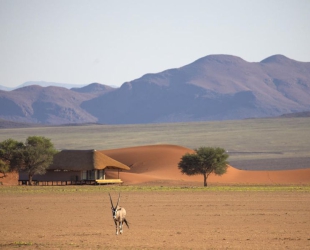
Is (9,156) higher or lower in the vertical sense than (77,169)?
higher

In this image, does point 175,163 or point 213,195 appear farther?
point 175,163

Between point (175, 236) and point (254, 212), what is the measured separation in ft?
27.3

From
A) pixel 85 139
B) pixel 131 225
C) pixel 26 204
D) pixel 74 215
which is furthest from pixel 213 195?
pixel 85 139

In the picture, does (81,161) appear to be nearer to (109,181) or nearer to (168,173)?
(109,181)

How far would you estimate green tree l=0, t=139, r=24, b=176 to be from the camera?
54125 mm

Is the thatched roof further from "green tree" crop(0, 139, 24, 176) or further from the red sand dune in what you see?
"green tree" crop(0, 139, 24, 176)

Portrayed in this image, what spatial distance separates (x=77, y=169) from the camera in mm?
55312

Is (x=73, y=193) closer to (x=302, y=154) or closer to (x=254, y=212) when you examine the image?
(x=254, y=212)

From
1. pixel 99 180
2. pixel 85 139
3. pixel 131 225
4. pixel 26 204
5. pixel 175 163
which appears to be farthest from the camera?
pixel 85 139

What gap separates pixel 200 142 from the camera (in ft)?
380

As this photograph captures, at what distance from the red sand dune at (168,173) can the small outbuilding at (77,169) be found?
7.92 ft

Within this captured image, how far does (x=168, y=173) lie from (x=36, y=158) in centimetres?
1471

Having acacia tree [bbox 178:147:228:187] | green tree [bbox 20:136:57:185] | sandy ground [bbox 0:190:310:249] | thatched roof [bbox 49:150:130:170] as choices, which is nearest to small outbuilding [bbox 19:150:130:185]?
thatched roof [bbox 49:150:130:170]

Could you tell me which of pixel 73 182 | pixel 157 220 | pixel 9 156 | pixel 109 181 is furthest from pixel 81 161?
pixel 157 220
